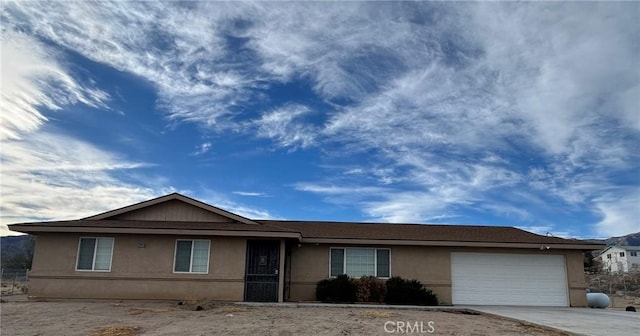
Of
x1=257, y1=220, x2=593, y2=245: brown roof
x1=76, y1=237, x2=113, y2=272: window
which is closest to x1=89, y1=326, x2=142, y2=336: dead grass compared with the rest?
x1=76, y1=237, x2=113, y2=272: window

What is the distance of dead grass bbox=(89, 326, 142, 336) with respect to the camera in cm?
975

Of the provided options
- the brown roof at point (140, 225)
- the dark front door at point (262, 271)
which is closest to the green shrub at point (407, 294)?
the dark front door at point (262, 271)

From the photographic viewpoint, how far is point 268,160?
2256cm

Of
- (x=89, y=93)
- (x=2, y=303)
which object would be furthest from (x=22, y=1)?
(x=2, y=303)

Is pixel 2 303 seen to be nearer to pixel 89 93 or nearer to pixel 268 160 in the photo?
pixel 89 93

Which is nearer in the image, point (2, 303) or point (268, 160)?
point (2, 303)

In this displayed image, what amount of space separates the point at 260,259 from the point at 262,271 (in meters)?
0.41

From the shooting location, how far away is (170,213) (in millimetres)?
18094

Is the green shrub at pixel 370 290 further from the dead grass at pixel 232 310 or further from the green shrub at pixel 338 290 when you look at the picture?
the dead grass at pixel 232 310

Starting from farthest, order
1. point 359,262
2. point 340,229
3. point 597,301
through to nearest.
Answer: point 340,229 < point 597,301 < point 359,262

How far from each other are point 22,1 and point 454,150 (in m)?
17.1

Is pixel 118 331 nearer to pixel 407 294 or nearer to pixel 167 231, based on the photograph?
pixel 167 231

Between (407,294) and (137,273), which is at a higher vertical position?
(137,273)

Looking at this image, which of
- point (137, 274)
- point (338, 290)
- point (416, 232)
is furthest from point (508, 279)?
point (137, 274)
